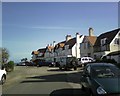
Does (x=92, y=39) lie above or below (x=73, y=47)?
above

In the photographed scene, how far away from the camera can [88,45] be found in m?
70.8

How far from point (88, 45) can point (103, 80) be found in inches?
2385

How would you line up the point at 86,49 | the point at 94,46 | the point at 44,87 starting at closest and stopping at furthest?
the point at 44,87 → the point at 94,46 → the point at 86,49

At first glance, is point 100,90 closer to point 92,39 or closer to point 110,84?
point 110,84

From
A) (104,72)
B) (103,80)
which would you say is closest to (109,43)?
(104,72)

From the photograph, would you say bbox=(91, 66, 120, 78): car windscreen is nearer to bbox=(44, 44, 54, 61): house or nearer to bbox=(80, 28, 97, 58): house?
bbox=(80, 28, 97, 58): house

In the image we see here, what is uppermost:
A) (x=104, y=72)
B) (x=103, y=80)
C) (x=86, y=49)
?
(x=86, y=49)

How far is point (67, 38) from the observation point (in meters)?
90.9

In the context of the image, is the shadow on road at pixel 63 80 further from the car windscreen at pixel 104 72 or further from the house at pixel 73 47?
the house at pixel 73 47

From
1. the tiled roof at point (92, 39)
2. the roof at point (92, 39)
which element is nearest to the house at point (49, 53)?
the roof at point (92, 39)

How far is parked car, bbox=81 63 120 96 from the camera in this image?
31.8 feet

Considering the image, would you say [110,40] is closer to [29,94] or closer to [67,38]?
[67,38]

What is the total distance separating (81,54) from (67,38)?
16868 mm

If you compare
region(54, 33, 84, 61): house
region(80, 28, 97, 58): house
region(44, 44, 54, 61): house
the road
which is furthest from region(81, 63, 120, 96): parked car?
region(44, 44, 54, 61): house
